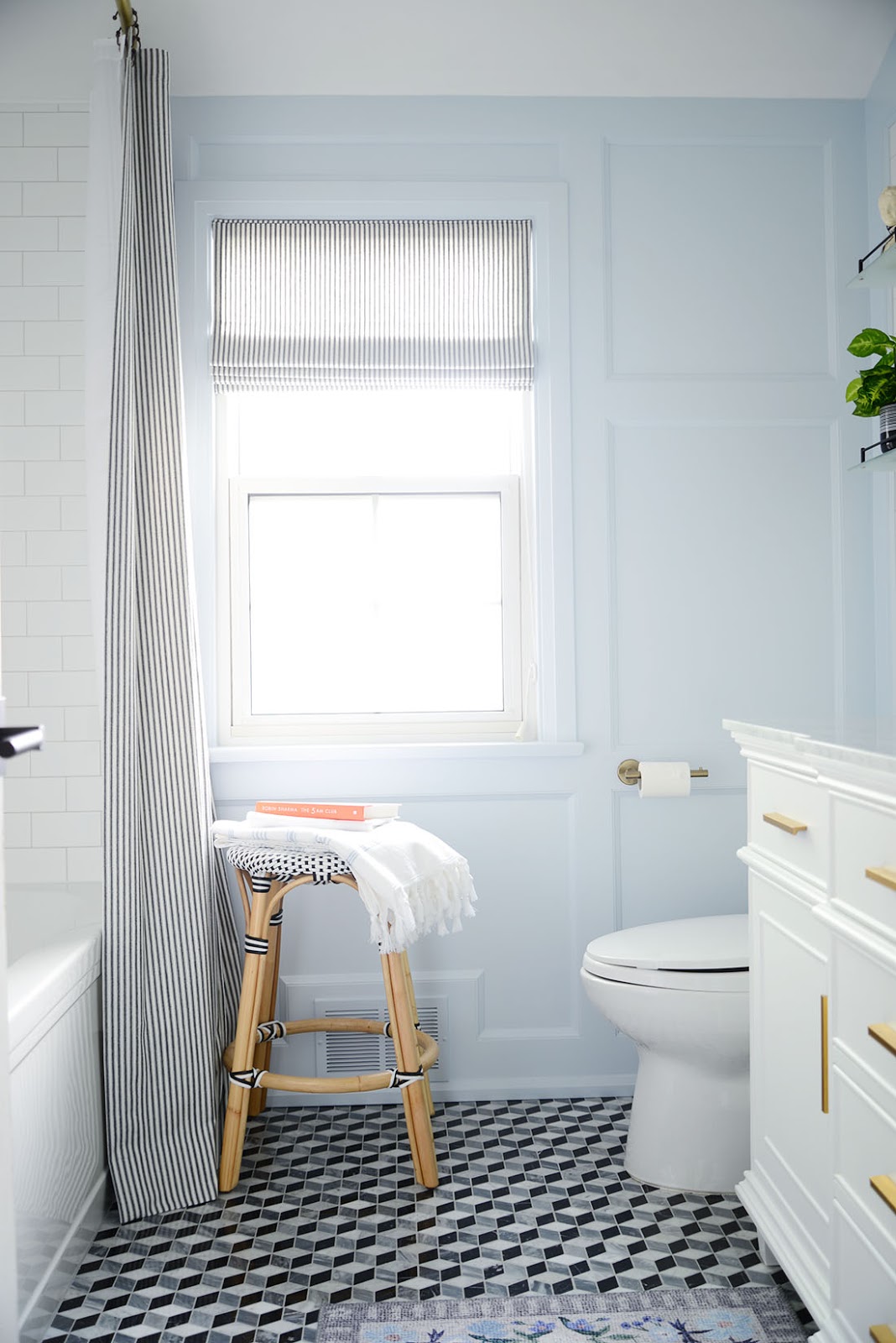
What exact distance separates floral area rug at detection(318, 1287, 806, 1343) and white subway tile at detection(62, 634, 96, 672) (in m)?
1.44

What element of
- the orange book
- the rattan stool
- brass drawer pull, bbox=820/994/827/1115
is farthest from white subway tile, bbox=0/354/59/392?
Result: brass drawer pull, bbox=820/994/827/1115

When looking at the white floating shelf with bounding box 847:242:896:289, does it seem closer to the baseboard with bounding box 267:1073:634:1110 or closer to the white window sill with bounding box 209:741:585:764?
the white window sill with bounding box 209:741:585:764

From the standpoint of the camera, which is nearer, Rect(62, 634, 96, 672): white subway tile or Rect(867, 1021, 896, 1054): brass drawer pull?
Rect(867, 1021, 896, 1054): brass drawer pull

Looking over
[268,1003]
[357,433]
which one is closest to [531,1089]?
[268,1003]

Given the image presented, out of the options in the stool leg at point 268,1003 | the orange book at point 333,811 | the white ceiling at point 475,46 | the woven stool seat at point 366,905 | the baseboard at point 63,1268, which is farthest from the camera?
the white ceiling at point 475,46

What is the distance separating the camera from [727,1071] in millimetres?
1968

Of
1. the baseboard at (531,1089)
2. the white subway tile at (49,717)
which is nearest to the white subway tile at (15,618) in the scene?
the white subway tile at (49,717)

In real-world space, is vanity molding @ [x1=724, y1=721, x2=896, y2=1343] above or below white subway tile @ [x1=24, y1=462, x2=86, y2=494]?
below

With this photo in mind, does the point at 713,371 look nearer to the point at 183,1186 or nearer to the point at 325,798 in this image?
the point at 325,798

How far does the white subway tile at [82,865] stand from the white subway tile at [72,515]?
2.48ft

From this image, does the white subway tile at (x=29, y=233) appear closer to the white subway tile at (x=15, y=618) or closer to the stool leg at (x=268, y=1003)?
the white subway tile at (x=15, y=618)

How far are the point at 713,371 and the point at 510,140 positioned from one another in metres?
0.76

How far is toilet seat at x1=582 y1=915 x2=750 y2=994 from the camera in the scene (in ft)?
6.25

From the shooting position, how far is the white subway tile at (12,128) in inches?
93.3
